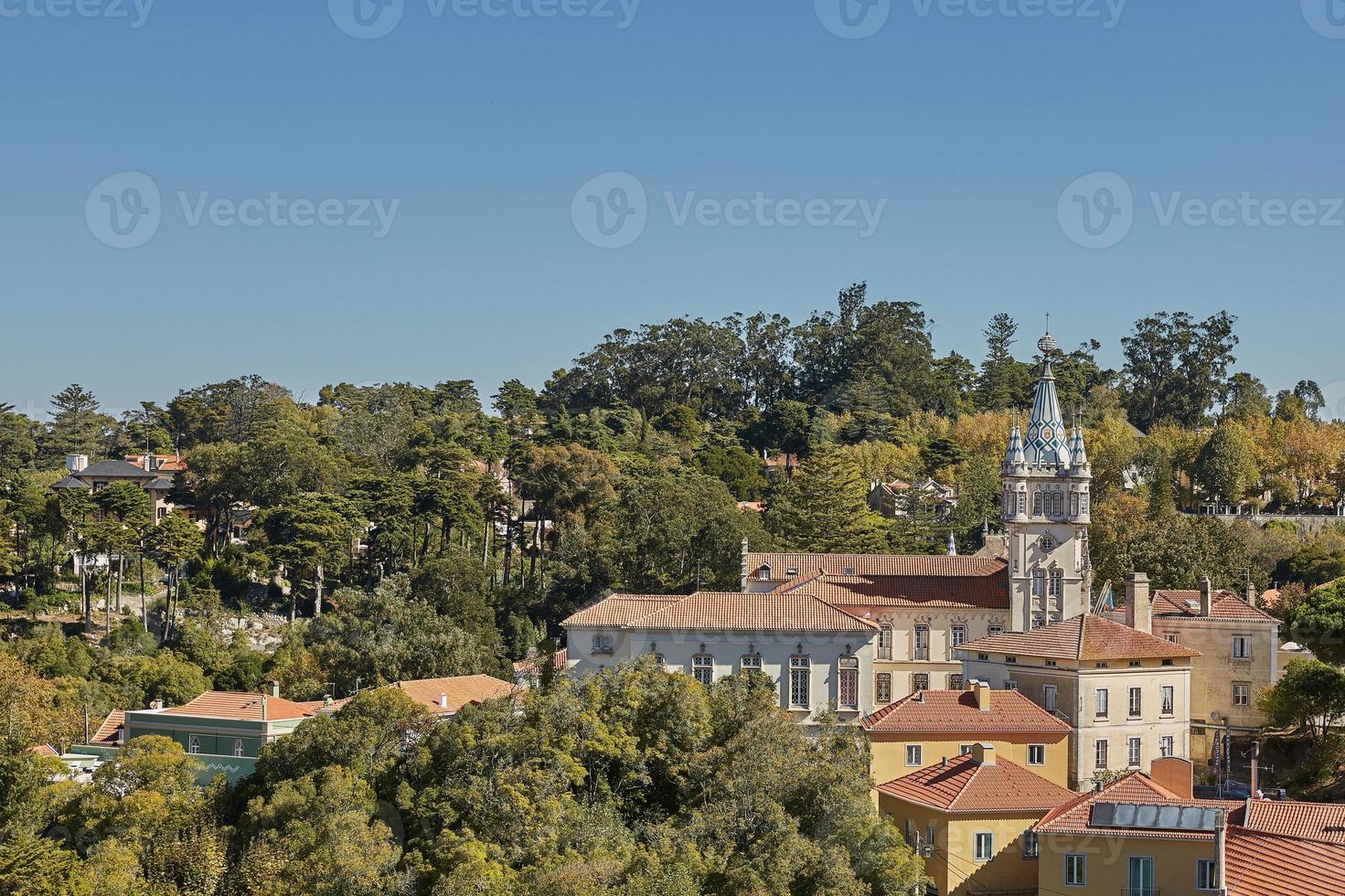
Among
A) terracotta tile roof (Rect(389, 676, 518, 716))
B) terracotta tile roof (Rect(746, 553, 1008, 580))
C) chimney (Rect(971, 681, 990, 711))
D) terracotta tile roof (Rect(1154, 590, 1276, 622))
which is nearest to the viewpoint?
chimney (Rect(971, 681, 990, 711))

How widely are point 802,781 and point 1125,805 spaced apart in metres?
6.92

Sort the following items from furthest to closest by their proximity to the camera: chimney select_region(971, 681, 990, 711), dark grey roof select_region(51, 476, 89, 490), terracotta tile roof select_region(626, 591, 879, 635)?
dark grey roof select_region(51, 476, 89, 490) < terracotta tile roof select_region(626, 591, 879, 635) < chimney select_region(971, 681, 990, 711)

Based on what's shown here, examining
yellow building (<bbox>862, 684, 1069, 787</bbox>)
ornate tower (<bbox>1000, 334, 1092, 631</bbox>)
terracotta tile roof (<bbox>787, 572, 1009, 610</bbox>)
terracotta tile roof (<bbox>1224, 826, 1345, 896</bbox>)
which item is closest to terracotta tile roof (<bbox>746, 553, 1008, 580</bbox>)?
terracotta tile roof (<bbox>787, 572, 1009, 610</bbox>)

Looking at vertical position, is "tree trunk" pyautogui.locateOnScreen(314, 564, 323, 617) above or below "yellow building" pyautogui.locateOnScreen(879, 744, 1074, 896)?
above

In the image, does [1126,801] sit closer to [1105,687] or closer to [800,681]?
[1105,687]

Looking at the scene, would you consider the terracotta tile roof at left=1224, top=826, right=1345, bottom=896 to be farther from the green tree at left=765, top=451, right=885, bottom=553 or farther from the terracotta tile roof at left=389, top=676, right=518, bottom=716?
the green tree at left=765, top=451, right=885, bottom=553

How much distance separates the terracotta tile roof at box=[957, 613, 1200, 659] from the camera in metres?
43.6

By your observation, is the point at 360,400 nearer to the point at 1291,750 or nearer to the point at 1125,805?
the point at 1291,750

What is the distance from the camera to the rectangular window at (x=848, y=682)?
4612 centimetres

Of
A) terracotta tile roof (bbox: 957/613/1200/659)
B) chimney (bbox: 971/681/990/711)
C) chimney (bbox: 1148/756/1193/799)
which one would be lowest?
A: chimney (bbox: 1148/756/1193/799)

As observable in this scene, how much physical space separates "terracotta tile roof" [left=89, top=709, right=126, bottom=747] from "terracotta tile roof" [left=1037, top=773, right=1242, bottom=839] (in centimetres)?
2655

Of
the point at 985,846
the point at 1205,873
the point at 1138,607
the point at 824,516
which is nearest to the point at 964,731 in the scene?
the point at 985,846

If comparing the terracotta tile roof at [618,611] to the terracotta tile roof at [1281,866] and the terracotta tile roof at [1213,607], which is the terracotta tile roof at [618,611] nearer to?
the terracotta tile roof at [1213,607]

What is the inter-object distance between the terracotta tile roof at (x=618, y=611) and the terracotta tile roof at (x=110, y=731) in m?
12.9
